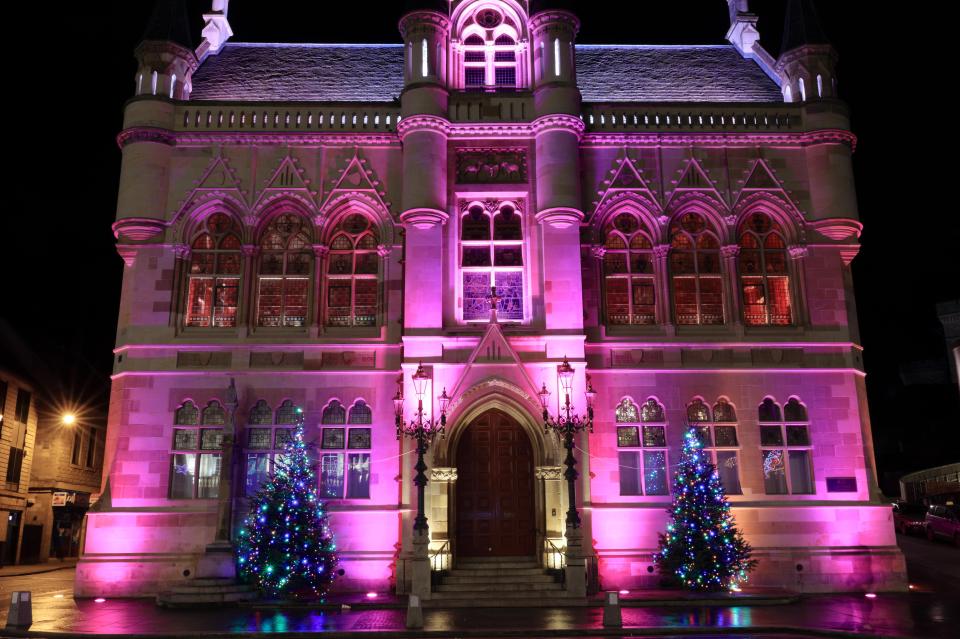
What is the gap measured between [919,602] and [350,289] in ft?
55.8

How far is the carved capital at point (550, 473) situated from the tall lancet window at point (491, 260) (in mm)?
4423

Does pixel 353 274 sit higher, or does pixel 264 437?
pixel 353 274

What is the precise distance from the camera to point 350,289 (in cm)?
2436

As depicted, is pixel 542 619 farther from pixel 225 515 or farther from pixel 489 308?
pixel 489 308

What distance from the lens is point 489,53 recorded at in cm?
2638

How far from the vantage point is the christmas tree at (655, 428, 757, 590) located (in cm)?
2038

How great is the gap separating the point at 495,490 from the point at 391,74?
49.5ft

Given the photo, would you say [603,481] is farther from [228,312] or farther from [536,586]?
[228,312]

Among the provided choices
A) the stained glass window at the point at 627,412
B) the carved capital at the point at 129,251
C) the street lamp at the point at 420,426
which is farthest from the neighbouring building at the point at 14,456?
the stained glass window at the point at 627,412

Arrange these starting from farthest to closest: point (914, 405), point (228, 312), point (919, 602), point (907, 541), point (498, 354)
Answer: point (914, 405) < point (907, 541) < point (228, 312) < point (498, 354) < point (919, 602)

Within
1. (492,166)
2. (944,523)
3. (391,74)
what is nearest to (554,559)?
(492,166)

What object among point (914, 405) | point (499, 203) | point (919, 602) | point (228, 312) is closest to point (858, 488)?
point (919, 602)

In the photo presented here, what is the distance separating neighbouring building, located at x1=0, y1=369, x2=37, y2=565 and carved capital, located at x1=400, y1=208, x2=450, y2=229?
21.9m

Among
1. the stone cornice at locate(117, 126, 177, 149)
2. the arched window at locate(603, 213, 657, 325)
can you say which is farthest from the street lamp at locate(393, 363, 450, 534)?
the stone cornice at locate(117, 126, 177, 149)
